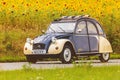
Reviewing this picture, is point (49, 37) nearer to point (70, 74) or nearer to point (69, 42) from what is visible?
point (69, 42)

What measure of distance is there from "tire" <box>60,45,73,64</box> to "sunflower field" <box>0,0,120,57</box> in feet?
12.0

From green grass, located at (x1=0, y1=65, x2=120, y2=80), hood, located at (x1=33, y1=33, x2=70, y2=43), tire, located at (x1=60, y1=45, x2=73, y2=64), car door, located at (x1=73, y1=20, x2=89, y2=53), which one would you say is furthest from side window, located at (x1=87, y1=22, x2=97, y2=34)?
green grass, located at (x1=0, y1=65, x2=120, y2=80)

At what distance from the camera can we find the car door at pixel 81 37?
873 inches

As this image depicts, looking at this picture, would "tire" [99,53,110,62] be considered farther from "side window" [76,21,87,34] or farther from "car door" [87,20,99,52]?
"side window" [76,21,87,34]

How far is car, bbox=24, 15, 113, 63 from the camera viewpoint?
827 inches

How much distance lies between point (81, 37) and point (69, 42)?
3.45 feet

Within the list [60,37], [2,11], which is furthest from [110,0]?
[60,37]

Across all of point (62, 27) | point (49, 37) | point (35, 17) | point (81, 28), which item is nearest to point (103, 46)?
point (81, 28)

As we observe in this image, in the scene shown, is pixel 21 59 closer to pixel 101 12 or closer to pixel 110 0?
pixel 101 12

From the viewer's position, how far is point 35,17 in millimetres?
28484

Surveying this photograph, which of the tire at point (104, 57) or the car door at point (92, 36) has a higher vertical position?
the car door at point (92, 36)

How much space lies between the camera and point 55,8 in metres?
30.8

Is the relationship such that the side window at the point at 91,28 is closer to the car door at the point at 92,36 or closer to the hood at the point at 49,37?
the car door at the point at 92,36

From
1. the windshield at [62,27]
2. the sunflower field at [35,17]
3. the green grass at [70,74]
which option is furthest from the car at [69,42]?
the green grass at [70,74]
